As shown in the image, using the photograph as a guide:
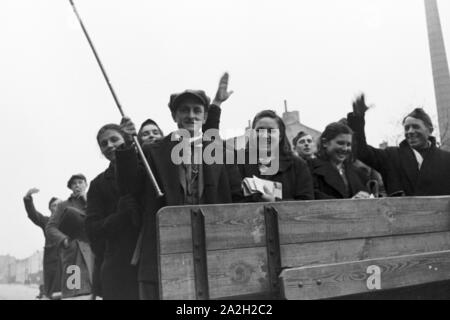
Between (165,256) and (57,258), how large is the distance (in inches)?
183

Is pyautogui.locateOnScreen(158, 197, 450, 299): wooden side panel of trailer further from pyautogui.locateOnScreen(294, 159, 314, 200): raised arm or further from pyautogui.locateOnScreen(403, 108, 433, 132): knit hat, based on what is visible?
pyautogui.locateOnScreen(403, 108, 433, 132): knit hat

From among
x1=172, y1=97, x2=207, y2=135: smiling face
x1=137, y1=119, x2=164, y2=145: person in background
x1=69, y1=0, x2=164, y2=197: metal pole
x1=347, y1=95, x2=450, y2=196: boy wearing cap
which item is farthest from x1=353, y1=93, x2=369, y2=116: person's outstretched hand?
x1=69, y1=0, x2=164, y2=197: metal pole

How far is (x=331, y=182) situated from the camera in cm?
376

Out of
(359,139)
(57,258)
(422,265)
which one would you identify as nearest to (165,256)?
(422,265)

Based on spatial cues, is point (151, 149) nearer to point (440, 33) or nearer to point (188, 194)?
point (188, 194)

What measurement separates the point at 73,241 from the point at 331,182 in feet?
9.76

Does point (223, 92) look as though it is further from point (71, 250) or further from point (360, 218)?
point (71, 250)

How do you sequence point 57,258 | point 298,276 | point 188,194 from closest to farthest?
point 298,276, point 188,194, point 57,258

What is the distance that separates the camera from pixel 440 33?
2695 centimetres

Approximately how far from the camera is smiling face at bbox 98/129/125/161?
3.96 metres

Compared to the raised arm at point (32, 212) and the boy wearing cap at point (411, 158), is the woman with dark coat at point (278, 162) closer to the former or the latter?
the boy wearing cap at point (411, 158)

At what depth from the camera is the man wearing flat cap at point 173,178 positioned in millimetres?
2762
